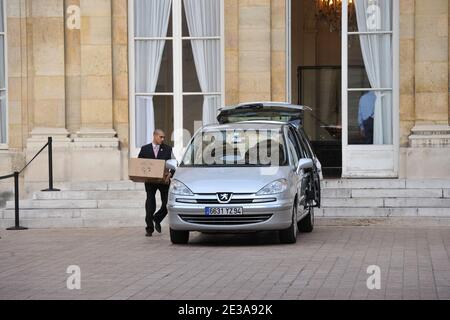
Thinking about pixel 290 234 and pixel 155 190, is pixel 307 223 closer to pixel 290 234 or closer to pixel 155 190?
pixel 290 234

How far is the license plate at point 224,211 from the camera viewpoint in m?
15.7

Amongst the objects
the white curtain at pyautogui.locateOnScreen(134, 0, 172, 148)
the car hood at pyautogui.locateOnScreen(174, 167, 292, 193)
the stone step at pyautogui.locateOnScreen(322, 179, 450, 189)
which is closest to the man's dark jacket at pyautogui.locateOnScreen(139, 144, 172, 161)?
the car hood at pyautogui.locateOnScreen(174, 167, 292, 193)

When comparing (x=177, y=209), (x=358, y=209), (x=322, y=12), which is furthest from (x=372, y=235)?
(x=322, y=12)

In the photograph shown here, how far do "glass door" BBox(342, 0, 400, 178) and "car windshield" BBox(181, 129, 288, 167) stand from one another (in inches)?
207

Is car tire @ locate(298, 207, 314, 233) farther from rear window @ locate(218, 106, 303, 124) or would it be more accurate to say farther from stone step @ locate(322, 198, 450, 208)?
rear window @ locate(218, 106, 303, 124)

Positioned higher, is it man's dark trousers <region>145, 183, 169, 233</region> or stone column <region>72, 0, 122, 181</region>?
stone column <region>72, 0, 122, 181</region>

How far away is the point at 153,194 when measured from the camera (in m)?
17.9

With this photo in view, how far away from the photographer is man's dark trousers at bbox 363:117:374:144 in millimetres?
22312

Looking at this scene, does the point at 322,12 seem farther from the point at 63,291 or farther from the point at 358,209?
the point at 63,291

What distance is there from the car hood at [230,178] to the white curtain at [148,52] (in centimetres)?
647

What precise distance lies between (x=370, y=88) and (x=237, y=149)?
246 inches

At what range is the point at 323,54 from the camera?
1277 inches

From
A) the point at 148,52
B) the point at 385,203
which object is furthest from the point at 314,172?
the point at 148,52
